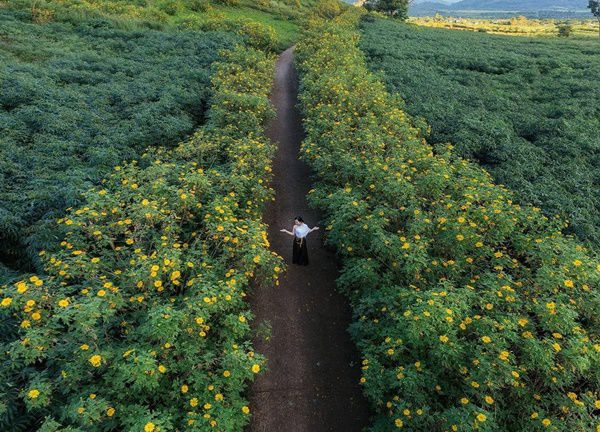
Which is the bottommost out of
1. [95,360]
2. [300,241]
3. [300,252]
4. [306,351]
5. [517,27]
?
[306,351]

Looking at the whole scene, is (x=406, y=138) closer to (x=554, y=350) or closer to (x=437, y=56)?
(x=554, y=350)

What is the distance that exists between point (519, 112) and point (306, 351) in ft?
55.8

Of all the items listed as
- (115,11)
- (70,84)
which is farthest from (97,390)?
(115,11)

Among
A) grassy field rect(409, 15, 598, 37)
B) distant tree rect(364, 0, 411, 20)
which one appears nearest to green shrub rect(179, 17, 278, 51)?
distant tree rect(364, 0, 411, 20)

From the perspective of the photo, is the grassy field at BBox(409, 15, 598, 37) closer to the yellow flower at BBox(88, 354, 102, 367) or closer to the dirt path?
the dirt path

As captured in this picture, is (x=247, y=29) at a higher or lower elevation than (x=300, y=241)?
higher

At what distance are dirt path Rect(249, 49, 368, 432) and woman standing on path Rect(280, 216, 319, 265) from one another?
0.25 m

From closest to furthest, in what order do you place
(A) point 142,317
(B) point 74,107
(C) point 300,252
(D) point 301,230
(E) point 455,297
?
(A) point 142,317
(E) point 455,297
(D) point 301,230
(C) point 300,252
(B) point 74,107

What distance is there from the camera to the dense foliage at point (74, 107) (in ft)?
28.0

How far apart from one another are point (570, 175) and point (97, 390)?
47.8 feet

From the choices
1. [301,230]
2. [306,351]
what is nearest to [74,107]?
[301,230]

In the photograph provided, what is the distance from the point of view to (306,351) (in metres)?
7.56

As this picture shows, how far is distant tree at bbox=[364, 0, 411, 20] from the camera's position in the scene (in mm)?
61188

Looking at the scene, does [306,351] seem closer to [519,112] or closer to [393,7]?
[519,112]
